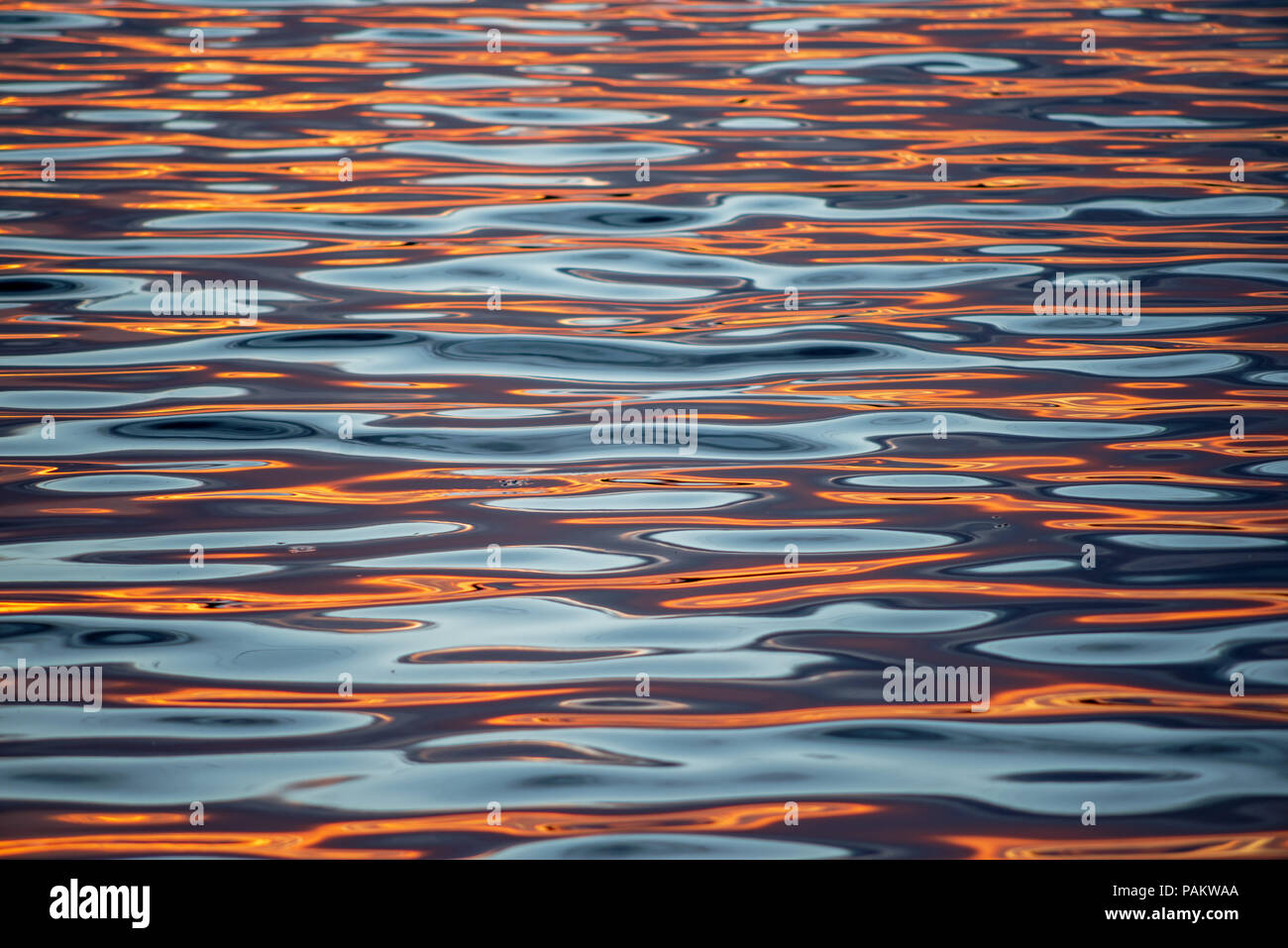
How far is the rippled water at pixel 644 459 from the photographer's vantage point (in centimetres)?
190

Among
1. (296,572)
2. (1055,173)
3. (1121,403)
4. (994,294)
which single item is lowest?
(296,572)

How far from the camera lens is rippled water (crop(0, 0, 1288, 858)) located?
1900 millimetres

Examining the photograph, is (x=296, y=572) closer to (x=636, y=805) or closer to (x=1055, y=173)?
(x=636, y=805)

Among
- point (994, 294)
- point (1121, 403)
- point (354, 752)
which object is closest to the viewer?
point (354, 752)

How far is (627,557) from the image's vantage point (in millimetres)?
2428

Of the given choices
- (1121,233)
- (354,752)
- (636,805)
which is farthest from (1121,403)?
(354,752)

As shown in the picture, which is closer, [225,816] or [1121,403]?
[225,816]

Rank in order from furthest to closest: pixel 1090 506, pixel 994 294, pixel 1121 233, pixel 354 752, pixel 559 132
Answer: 1. pixel 559 132
2. pixel 1121 233
3. pixel 994 294
4. pixel 1090 506
5. pixel 354 752

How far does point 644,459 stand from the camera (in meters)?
2.80

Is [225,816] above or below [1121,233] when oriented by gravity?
below

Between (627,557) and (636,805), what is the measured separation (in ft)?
2.19

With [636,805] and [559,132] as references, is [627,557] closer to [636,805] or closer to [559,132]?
[636,805]

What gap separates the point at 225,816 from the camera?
1.82m

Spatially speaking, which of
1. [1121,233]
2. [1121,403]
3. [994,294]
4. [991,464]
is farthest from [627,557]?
[1121,233]
